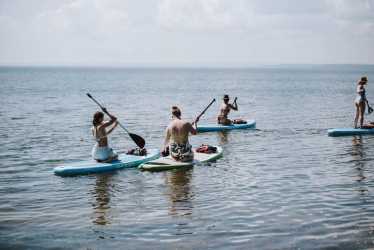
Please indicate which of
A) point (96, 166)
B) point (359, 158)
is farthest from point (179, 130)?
point (359, 158)

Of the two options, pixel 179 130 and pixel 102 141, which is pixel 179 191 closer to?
pixel 179 130

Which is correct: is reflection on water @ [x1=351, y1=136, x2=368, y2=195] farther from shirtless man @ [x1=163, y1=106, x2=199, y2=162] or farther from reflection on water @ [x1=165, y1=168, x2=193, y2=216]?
shirtless man @ [x1=163, y1=106, x2=199, y2=162]

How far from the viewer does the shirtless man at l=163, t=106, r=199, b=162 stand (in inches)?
608

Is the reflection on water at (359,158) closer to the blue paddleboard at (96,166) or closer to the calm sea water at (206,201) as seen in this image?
the calm sea water at (206,201)

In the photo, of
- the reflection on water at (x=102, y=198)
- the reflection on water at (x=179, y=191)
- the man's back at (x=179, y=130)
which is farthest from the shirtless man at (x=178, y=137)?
the reflection on water at (x=102, y=198)

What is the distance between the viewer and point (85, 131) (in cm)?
2967

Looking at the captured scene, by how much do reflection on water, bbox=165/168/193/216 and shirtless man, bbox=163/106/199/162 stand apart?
55 centimetres

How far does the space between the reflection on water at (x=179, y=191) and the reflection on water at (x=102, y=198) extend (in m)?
1.58

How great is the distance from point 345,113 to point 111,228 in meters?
34.3

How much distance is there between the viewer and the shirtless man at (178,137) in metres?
15.4

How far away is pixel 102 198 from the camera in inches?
504

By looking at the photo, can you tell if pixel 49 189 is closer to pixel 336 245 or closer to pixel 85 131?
pixel 336 245

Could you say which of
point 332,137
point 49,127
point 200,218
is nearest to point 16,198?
point 200,218

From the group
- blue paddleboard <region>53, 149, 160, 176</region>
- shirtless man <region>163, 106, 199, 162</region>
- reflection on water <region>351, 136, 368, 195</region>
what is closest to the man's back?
shirtless man <region>163, 106, 199, 162</region>
